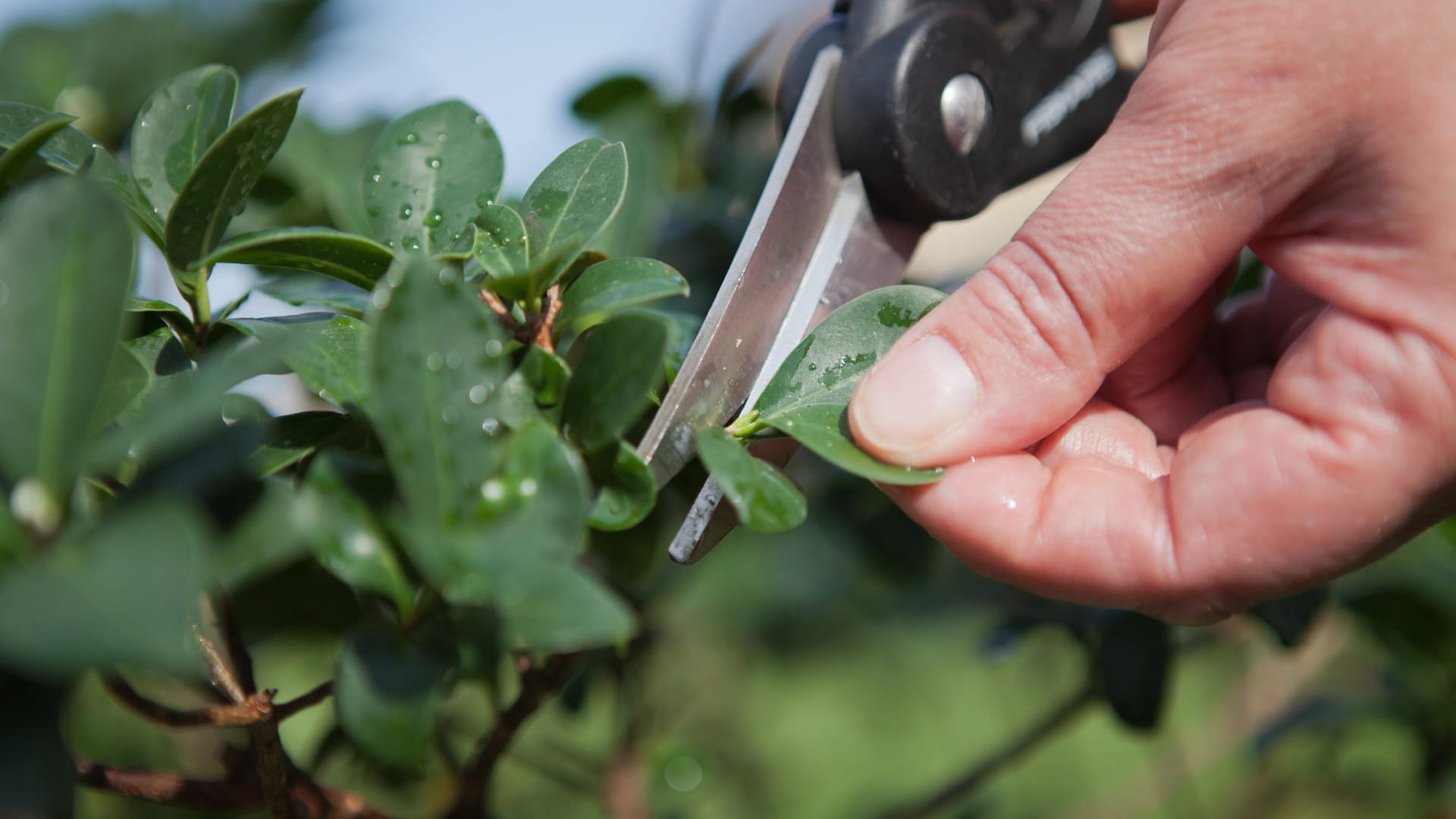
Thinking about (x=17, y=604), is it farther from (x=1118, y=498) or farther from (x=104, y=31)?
(x=104, y=31)

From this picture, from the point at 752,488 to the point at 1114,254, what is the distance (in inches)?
14.6

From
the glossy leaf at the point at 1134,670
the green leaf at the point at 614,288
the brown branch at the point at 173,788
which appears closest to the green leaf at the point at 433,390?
the green leaf at the point at 614,288

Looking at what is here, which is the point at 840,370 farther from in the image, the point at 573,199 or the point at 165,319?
the point at 165,319

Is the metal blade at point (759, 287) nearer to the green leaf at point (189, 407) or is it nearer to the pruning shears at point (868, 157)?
the pruning shears at point (868, 157)

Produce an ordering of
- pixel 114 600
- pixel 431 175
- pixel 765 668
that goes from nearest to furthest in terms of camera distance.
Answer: pixel 114 600
pixel 431 175
pixel 765 668

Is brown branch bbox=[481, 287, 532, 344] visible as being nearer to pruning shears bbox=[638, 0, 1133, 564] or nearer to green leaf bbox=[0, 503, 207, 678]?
pruning shears bbox=[638, 0, 1133, 564]

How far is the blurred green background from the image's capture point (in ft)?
3.54

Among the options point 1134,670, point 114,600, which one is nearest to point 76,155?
point 114,600

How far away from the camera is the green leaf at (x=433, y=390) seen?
42 centimetres

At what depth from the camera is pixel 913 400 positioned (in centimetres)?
64

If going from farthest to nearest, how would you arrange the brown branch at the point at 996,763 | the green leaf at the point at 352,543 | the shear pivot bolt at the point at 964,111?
the brown branch at the point at 996,763, the shear pivot bolt at the point at 964,111, the green leaf at the point at 352,543

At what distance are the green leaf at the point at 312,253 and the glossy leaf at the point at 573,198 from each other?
92 mm

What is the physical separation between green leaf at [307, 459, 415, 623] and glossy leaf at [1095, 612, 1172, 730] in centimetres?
84

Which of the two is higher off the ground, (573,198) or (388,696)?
(573,198)
